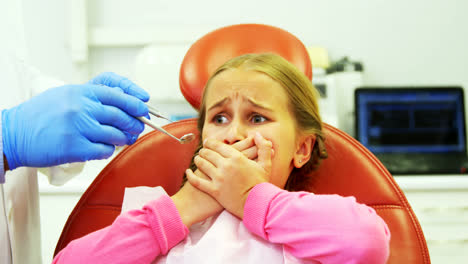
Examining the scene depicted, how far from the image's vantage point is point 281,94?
99 centimetres

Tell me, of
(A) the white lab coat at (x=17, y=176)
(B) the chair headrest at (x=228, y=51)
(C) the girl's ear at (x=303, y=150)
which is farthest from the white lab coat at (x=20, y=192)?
(C) the girl's ear at (x=303, y=150)

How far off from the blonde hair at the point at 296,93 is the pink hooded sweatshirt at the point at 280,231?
0.27 m

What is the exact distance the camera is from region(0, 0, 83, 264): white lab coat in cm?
92

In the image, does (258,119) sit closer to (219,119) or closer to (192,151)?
(219,119)

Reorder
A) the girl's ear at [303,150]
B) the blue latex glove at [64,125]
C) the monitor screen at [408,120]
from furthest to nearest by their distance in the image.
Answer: the monitor screen at [408,120], the girl's ear at [303,150], the blue latex glove at [64,125]

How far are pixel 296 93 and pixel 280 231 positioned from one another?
409 mm

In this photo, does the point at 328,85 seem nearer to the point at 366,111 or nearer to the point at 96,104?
the point at 366,111

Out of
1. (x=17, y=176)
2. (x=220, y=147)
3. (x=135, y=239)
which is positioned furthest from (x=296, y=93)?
(x=17, y=176)

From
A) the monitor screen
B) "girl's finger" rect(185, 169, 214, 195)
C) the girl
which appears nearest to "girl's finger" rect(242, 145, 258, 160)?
the girl

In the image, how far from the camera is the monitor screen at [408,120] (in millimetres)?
1972

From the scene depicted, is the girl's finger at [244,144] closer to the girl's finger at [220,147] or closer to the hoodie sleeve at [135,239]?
the girl's finger at [220,147]

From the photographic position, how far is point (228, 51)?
1088 millimetres

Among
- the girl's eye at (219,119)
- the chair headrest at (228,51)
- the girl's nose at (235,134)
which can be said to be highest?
the chair headrest at (228,51)

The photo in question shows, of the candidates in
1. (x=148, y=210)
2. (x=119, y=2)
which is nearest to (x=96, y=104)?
(x=148, y=210)
